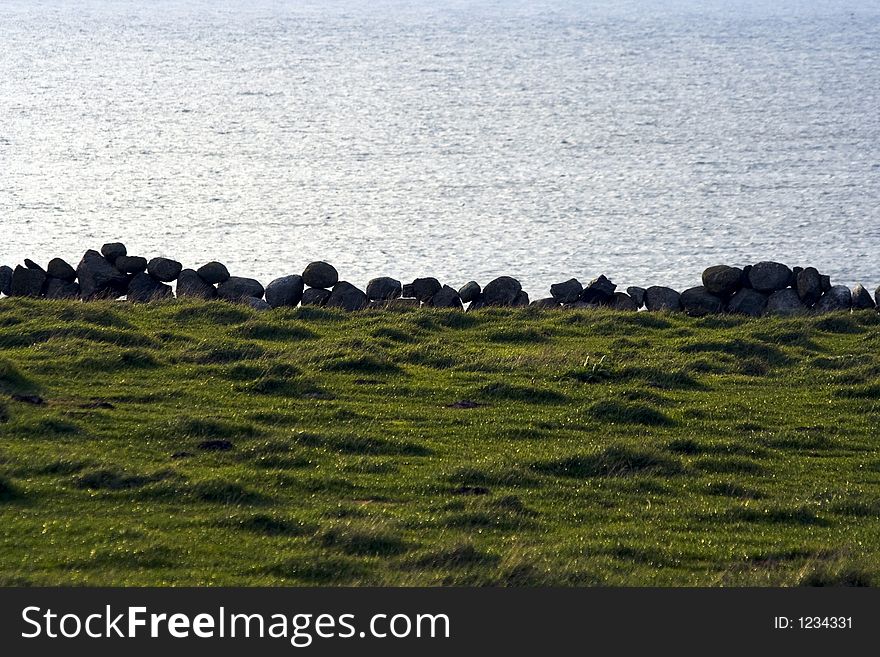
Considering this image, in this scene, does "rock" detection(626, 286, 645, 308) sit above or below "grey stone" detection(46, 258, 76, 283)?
below

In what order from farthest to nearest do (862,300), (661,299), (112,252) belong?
(112,252) → (661,299) → (862,300)

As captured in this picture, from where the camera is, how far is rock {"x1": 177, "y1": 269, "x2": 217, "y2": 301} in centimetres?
3300

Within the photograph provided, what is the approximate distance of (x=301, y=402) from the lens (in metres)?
22.2

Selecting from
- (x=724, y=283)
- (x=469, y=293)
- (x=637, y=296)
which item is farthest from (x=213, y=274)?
(x=724, y=283)

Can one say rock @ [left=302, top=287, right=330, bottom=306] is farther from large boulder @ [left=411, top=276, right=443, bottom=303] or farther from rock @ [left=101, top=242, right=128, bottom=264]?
rock @ [left=101, top=242, right=128, bottom=264]

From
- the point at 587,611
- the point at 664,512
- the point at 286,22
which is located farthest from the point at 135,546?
the point at 286,22

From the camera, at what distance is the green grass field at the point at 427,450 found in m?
14.8

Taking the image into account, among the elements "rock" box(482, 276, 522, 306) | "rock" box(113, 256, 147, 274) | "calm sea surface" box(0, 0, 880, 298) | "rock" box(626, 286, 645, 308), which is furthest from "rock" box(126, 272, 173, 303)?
"calm sea surface" box(0, 0, 880, 298)

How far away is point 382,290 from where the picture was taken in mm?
33125

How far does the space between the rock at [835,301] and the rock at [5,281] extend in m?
19.9

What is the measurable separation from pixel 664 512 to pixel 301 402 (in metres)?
7.38

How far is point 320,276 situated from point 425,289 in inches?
107

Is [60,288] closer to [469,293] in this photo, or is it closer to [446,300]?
[446,300]

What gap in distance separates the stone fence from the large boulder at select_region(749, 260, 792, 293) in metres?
0.02
